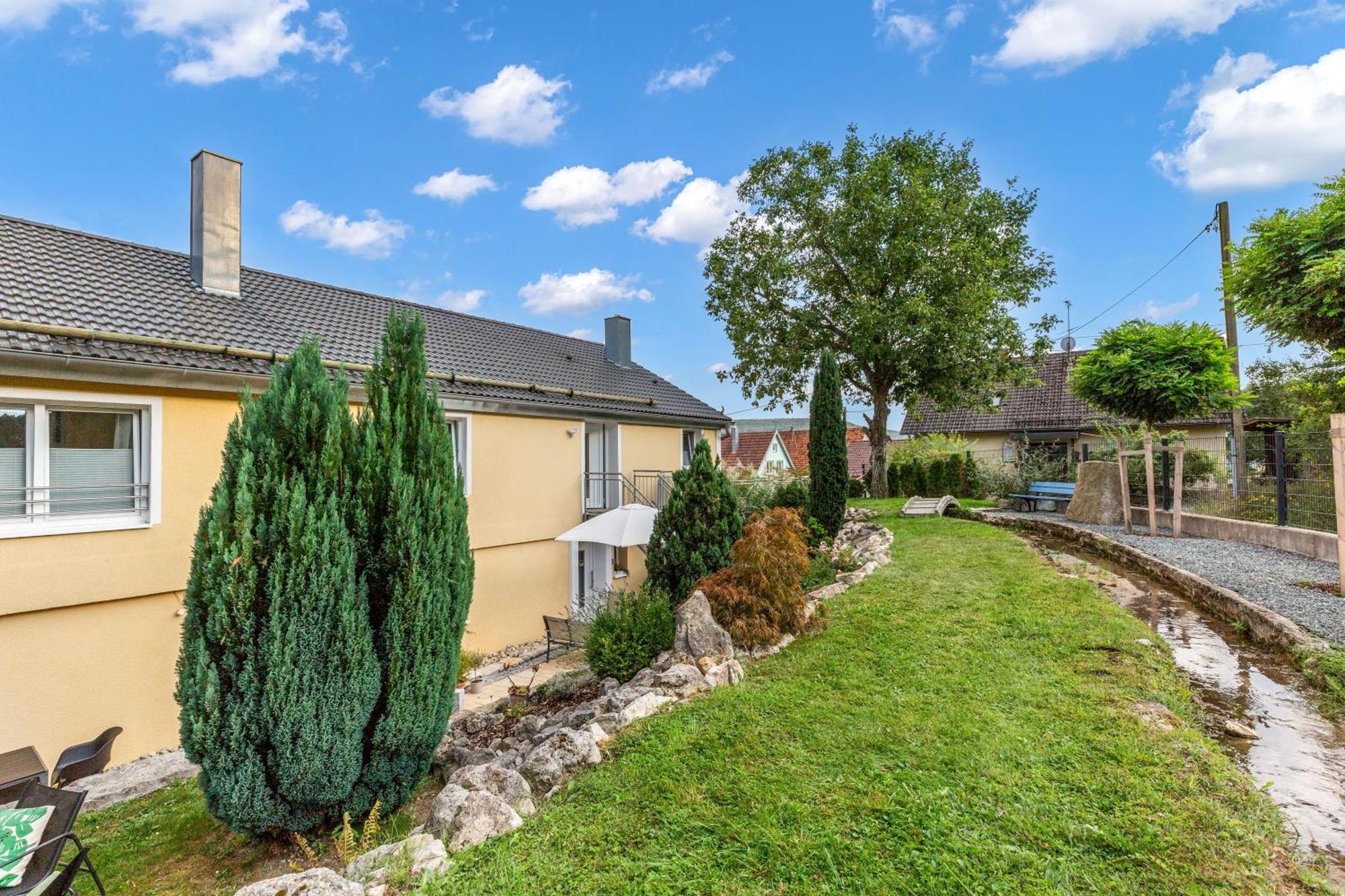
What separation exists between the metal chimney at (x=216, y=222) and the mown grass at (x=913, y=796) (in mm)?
10693

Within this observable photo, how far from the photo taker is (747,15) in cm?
1066

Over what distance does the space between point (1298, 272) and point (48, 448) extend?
1712cm

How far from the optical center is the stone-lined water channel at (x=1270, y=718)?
10.3 ft

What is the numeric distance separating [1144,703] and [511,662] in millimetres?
9090

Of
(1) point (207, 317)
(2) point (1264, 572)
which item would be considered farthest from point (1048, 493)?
(1) point (207, 317)

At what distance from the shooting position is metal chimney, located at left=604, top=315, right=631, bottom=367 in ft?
61.3

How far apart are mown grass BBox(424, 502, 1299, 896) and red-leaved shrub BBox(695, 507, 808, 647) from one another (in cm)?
57

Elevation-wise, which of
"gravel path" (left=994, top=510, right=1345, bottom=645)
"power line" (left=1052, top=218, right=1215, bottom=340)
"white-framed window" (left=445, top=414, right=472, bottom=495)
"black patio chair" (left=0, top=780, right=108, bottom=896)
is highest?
"power line" (left=1052, top=218, right=1215, bottom=340)

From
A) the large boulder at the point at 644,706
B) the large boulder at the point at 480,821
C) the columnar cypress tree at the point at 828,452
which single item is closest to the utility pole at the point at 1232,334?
the columnar cypress tree at the point at 828,452

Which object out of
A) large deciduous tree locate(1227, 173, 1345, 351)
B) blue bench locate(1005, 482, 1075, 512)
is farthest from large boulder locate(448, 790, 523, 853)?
blue bench locate(1005, 482, 1075, 512)

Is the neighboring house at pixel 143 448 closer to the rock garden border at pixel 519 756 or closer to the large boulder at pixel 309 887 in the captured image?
the rock garden border at pixel 519 756

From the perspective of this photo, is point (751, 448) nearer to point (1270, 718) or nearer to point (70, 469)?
point (70, 469)

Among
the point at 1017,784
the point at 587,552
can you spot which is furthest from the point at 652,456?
the point at 1017,784

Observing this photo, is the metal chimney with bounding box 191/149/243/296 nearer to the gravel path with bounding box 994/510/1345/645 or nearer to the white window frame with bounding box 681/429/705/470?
the white window frame with bounding box 681/429/705/470
